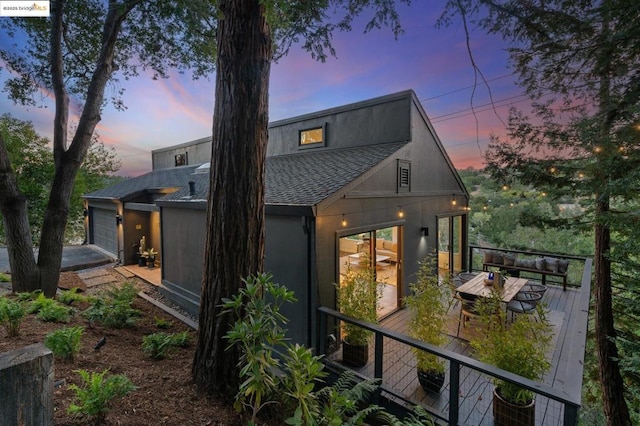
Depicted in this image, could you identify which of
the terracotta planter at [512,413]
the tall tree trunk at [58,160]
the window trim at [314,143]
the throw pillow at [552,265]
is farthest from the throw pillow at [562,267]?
the tall tree trunk at [58,160]

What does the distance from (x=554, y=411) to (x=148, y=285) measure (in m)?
10.0

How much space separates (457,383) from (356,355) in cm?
165

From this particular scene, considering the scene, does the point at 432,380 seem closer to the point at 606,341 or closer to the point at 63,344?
the point at 63,344

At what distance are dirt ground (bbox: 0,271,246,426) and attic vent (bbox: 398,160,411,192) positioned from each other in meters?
5.32

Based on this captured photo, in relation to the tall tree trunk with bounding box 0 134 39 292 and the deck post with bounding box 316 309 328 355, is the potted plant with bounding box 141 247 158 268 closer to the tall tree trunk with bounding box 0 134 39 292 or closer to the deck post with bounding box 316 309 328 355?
the tall tree trunk with bounding box 0 134 39 292

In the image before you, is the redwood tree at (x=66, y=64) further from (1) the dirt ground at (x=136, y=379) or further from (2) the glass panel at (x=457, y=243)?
(2) the glass panel at (x=457, y=243)

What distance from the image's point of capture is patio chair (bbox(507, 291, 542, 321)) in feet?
17.6

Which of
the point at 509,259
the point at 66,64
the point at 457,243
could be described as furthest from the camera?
the point at 457,243

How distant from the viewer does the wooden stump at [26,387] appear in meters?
1.25

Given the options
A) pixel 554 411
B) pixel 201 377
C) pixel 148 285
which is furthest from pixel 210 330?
pixel 148 285

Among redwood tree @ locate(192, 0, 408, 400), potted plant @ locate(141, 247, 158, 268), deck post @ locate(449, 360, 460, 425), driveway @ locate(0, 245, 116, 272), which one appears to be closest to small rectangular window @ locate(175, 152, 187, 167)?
driveway @ locate(0, 245, 116, 272)

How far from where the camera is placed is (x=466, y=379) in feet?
13.2

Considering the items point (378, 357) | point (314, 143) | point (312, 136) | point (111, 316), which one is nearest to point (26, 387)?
point (378, 357)

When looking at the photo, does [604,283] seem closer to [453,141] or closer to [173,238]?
[453,141]
